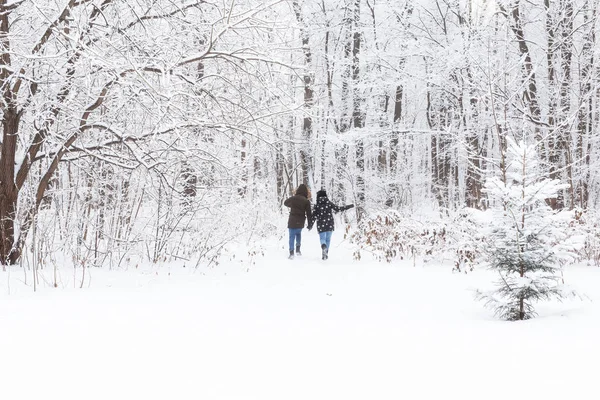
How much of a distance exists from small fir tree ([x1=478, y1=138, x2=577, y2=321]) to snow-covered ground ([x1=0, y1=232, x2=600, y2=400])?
0.27 meters

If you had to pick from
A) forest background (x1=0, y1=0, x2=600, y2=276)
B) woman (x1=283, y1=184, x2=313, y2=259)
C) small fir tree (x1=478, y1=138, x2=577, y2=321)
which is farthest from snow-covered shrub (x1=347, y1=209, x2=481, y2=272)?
small fir tree (x1=478, y1=138, x2=577, y2=321)

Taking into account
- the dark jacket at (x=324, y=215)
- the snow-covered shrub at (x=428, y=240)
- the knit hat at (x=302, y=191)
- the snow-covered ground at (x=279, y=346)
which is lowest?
the snow-covered ground at (x=279, y=346)

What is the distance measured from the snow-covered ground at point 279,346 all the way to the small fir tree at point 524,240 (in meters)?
0.27

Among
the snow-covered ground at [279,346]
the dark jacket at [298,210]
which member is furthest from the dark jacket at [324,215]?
the snow-covered ground at [279,346]

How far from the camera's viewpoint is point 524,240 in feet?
13.7

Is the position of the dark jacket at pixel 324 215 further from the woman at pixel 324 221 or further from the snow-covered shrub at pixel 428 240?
the snow-covered shrub at pixel 428 240

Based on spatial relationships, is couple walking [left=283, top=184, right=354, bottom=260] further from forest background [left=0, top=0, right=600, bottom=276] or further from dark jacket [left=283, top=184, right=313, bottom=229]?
forest background [left=0, top=0, right=600, bottom=276]

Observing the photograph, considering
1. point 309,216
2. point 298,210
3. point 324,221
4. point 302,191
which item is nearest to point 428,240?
point 324,221

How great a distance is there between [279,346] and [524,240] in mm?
2355

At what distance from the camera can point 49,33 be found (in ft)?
18.6

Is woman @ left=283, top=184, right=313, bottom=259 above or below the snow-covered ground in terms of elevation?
above

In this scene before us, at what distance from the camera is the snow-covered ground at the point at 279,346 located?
8.50 ft

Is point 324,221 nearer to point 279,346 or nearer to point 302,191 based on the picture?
point 302,191

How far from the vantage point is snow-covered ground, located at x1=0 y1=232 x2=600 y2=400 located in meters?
2.59
